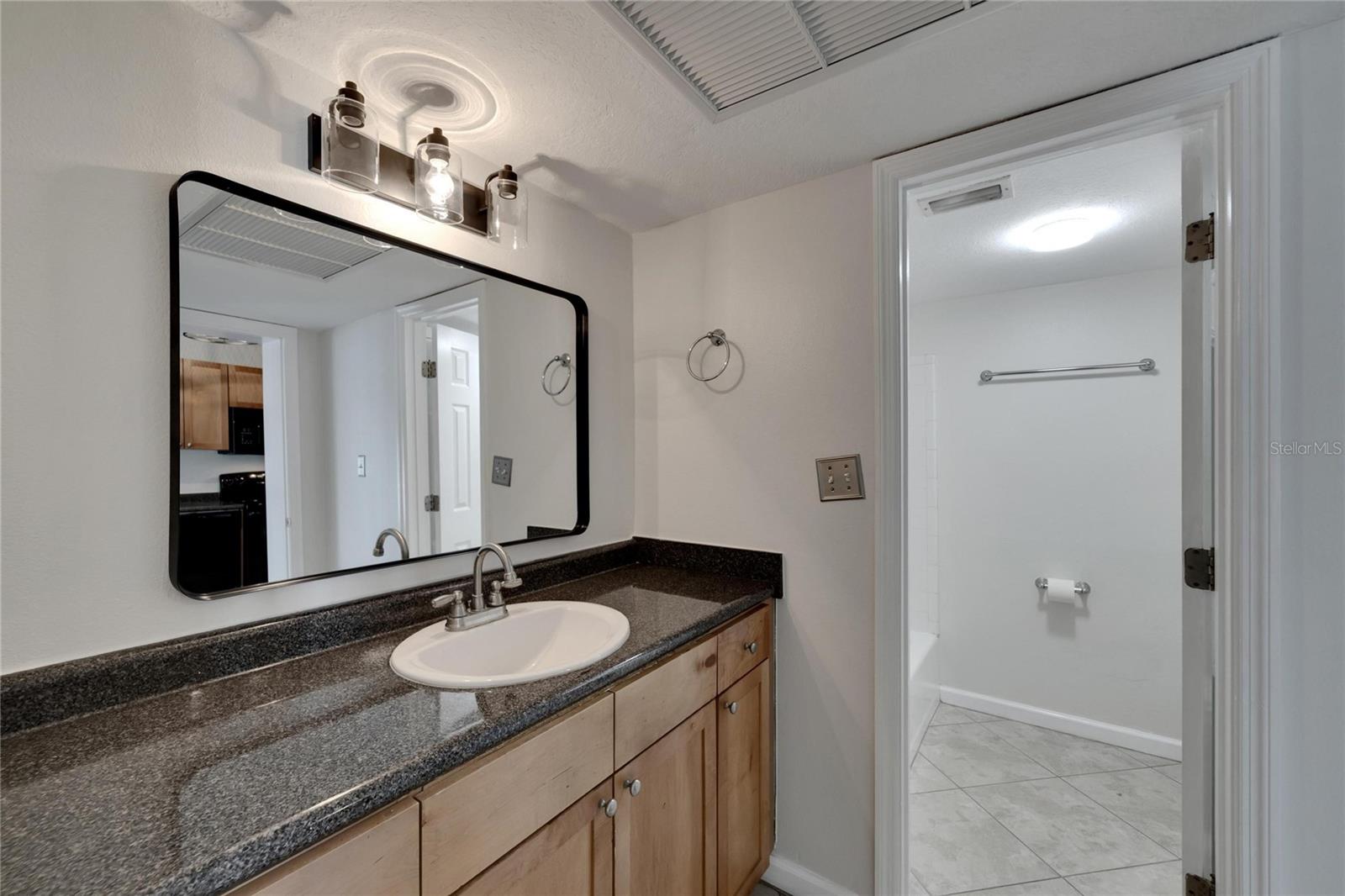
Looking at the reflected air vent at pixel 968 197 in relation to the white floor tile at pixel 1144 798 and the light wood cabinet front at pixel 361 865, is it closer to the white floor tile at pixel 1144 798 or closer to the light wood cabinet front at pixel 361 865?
the light wood cabinet front at pixel 361 865

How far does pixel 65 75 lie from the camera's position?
84cm

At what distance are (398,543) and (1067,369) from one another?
298 cm

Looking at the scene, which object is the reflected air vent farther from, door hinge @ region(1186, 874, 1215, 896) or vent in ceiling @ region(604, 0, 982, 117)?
door hinge @ region(1186, 874, 1215, 896)

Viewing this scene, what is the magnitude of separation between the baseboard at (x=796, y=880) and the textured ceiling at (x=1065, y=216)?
2.03 meters

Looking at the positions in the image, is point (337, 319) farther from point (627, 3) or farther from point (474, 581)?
point (627, 3)

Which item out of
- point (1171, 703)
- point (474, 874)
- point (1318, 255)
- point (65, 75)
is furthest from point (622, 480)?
point (1171, 703)

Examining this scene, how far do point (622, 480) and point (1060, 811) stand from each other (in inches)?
81.5

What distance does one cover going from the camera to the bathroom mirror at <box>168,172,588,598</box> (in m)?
0.99

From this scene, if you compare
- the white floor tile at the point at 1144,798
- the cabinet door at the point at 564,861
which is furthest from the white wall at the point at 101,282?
the white floor tile at the point at 1144,798

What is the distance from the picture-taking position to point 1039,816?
1.99m

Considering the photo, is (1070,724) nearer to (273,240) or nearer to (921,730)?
(921,730)

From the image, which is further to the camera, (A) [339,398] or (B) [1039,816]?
(B) [1039,816]

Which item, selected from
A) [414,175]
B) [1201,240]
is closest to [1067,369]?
[1201,240]

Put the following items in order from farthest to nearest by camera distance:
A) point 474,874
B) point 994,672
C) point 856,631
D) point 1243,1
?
1. point 994,672
2. point 856,631
3. point 1243,1
4. point 474,874
